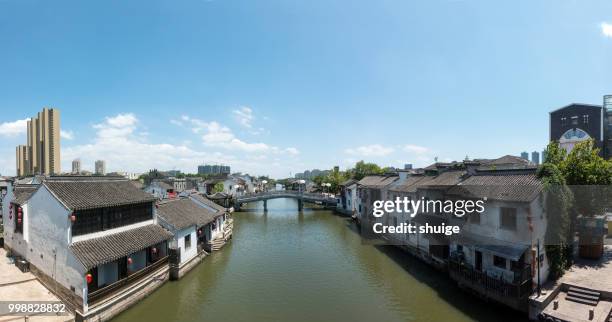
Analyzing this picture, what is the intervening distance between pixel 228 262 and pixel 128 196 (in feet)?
33.4

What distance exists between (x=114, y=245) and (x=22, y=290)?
5974 millimetres

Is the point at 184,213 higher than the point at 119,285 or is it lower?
higher

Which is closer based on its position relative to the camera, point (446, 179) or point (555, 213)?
point (555, 213)

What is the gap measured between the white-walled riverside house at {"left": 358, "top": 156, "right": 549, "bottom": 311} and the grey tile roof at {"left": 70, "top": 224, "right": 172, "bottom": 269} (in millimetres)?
19642

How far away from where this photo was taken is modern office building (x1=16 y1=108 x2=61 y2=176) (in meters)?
73.0

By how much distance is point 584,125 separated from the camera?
47969 mm

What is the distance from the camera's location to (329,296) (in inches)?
741

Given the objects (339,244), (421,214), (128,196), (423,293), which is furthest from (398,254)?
(128,196)

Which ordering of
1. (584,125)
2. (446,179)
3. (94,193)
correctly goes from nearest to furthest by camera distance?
(94,193) → (446,179) → (584,125)

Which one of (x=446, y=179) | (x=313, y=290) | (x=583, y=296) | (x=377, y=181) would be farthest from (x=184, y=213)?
(x=583, y=296)

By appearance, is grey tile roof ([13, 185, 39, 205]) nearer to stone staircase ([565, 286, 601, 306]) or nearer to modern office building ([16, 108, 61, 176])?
stone staircase ([565, 286, 601, 306])

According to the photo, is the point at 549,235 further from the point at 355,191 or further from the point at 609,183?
the point at 355,191

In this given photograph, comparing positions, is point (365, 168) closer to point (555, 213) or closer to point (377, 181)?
point (377, 181)

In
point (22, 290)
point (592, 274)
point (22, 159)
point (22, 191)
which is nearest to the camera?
point (592, 274)
